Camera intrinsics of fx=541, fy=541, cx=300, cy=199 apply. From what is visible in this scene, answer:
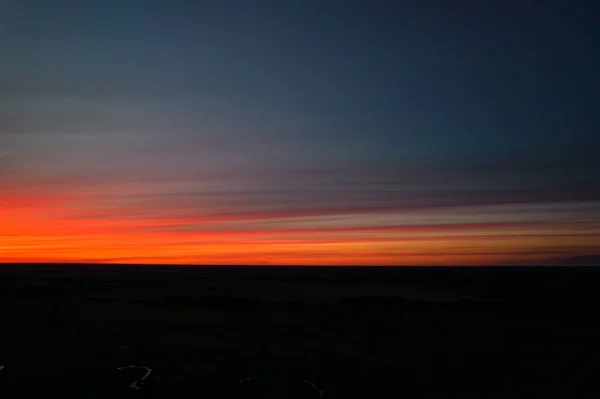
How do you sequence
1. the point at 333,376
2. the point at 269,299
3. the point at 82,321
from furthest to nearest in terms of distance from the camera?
1. the point at 269,299
2. the point at 82,321
3. the point at 333,376

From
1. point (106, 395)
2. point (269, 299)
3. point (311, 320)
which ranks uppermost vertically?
point (269, 299)

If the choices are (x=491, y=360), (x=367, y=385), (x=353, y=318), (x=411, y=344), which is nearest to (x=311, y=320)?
(x=353, y=318)

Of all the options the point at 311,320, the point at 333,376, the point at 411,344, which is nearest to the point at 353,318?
the point at 311,320

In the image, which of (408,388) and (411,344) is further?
(411,344)

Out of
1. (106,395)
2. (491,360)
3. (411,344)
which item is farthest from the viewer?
(411,344)

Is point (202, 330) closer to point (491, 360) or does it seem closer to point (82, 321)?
point (82, 321)

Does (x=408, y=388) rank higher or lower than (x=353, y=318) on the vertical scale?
lower

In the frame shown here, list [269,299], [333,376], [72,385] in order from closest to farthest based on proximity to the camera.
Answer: [72,385], [333,376], [269,299]

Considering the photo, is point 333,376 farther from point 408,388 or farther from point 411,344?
point 411,344

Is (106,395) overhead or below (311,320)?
below
